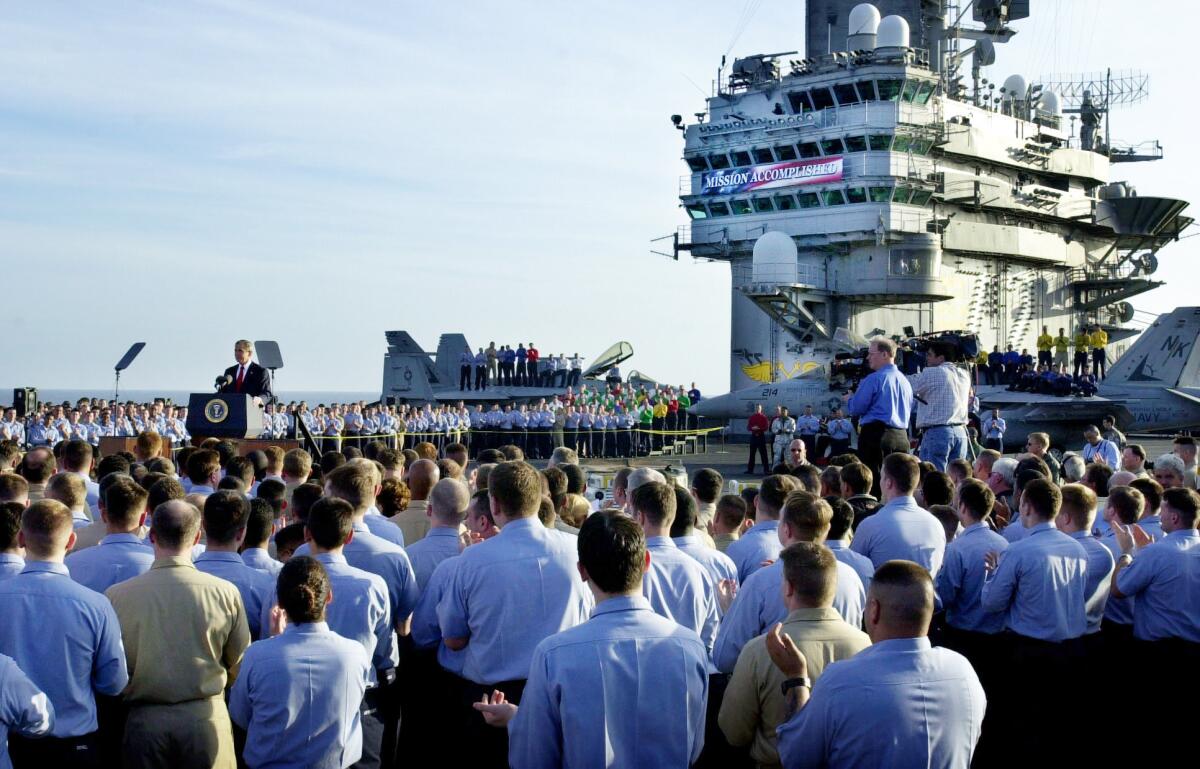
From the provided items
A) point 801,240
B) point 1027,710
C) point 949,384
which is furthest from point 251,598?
point 801,240

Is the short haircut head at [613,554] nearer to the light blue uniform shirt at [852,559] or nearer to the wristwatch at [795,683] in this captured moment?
the wristwatch at [795,683]

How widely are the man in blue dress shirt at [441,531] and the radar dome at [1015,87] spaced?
151 feet

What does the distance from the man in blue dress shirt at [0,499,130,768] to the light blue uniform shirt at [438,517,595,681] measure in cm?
141

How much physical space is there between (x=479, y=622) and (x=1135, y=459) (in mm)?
8702

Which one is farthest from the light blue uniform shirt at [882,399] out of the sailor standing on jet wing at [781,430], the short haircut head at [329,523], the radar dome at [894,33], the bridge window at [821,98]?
the radar dome at [894,33]

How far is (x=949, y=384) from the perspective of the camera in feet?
37.6

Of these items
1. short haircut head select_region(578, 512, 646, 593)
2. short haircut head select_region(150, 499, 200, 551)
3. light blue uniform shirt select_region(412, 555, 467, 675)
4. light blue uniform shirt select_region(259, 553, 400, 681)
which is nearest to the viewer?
short haircut head select_region(578, 512, 646, 593)

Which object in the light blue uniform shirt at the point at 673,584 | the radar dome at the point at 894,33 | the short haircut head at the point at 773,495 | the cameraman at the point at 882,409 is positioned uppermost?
the radar dome at the point at 894,33

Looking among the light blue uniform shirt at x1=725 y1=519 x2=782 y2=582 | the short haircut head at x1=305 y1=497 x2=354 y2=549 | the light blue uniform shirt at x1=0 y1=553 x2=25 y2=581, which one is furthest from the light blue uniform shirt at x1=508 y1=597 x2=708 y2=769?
the light blue uniform shirt at x1=725 y1=519 x2=782 y2=582

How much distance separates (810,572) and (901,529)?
291 centimetres

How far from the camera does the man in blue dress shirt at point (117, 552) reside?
5633 mm

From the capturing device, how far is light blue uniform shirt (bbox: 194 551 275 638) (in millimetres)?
5379

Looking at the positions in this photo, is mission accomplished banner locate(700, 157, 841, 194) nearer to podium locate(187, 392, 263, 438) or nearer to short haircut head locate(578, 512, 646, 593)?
podium locate(187, 392, 263, 438)

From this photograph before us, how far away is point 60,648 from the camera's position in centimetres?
462
